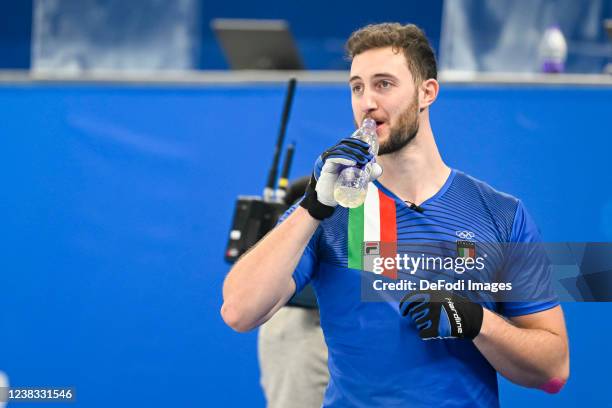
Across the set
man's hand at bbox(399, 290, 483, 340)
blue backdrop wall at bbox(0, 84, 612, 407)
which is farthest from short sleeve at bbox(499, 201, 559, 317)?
blue backdrop wall at bbox(0, 84, 612, 407)

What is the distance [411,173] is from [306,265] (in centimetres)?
31

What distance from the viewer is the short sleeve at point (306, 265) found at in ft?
6.10

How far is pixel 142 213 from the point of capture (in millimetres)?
3322

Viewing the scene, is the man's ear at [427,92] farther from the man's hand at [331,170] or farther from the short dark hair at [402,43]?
the man's hand at [331,170]

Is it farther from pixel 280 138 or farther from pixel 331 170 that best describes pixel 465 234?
pixel 280 138

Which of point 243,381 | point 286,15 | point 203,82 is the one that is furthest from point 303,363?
point 286,15

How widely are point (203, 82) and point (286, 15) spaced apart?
376cm

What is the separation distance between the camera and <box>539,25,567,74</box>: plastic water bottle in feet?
12.2

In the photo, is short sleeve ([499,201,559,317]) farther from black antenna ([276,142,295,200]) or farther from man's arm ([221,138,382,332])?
black antenna ([276,142,295,200])

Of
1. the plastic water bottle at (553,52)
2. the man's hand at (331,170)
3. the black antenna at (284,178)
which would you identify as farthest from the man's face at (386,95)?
the plastic water bottle at (553,52)

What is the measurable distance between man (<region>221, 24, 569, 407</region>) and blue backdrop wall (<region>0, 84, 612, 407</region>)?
3.88 ft

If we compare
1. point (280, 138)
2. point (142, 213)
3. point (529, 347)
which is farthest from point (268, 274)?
point (142, 213)

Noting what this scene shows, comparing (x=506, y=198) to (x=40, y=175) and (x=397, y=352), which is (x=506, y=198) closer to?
(x=397, y=352)

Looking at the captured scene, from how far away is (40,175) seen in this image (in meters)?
3.42
